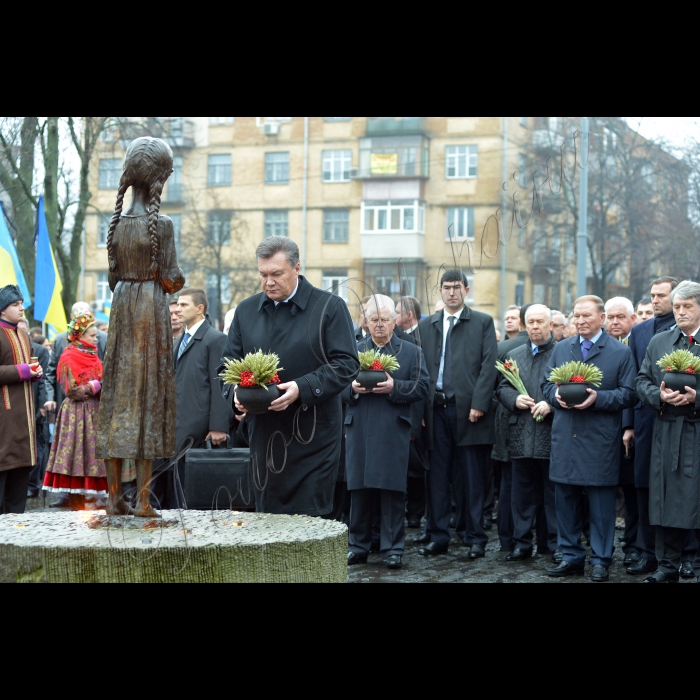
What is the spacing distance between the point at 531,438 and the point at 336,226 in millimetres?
32965

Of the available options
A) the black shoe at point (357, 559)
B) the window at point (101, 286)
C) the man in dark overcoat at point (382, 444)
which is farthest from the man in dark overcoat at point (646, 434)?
the window at point (101, 286)

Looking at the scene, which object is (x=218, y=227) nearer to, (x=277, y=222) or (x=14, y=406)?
(x=277, y=222)

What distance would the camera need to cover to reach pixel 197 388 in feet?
27.5

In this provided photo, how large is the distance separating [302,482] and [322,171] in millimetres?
37445

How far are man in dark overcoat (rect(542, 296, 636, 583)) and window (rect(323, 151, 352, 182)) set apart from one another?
3439 cm

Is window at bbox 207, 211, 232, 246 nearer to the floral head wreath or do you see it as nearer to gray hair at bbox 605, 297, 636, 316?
the floral head wreath

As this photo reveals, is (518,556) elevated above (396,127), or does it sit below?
below

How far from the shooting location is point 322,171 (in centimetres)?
4266

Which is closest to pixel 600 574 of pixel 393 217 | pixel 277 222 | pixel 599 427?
pixel 599 427

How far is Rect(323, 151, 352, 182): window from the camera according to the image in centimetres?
4206

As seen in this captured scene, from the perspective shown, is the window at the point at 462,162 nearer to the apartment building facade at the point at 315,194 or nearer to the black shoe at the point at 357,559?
the apartment building facade at the point at 315,194

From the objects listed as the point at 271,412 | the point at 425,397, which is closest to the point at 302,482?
the point at 271,412

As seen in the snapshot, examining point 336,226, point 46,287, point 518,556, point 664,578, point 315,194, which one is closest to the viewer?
point 664,578

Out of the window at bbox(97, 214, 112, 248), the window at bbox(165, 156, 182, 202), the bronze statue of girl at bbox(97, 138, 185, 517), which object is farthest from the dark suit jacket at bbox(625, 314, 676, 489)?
the window at bbox(165, 156, 182, 202)
